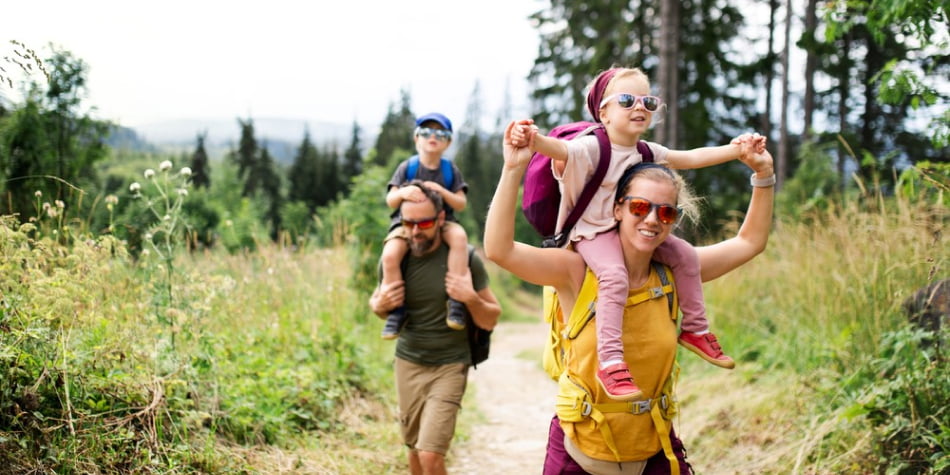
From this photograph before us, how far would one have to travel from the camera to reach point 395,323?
4246 millimetres

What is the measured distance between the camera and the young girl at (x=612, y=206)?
7.78ft

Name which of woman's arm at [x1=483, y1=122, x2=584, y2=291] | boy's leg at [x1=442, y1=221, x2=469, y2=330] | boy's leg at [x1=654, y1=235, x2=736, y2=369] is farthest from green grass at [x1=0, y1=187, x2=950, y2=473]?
woman's arm at [x1=483, y1=122, x2=584, y2=291]

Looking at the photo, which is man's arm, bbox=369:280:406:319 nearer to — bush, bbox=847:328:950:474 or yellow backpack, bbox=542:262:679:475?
yellow backpack, bbox=542:262:679:475

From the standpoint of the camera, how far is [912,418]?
12.1 ft

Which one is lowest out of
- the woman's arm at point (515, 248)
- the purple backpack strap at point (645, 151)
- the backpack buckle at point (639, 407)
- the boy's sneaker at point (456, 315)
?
the boy's sneaker at point (456, 315)

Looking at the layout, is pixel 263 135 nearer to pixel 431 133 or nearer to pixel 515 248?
pixel 431 133

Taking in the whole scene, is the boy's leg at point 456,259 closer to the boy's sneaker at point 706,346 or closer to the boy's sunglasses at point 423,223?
the boy's sunglasses at point 423,223

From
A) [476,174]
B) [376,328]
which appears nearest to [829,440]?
[376,328]

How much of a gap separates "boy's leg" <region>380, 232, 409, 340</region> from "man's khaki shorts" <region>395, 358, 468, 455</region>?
0.20 m

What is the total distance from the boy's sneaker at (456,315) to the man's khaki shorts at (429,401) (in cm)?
23

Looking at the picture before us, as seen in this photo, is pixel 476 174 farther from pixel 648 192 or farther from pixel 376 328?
pixel 648 192

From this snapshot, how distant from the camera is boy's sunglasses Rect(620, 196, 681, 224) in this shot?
8.11 feet

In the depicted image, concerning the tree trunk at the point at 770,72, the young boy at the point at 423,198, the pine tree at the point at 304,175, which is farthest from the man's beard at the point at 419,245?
the pine tree at the point at 304,175

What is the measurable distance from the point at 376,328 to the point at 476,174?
29.2m
